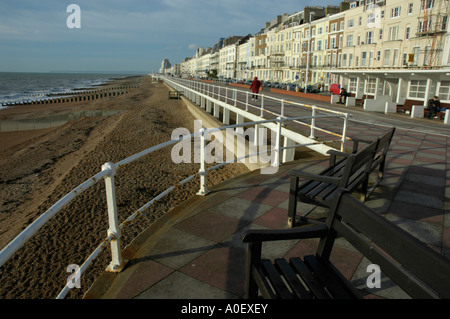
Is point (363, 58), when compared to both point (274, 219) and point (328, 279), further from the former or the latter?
point (328, 279)

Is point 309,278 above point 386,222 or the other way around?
the other way around

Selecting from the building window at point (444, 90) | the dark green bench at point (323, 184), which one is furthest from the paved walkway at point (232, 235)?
the building window at point (444, 90)

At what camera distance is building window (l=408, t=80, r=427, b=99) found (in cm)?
2289

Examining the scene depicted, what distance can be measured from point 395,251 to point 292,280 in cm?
70

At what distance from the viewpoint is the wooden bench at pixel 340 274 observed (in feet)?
4.64

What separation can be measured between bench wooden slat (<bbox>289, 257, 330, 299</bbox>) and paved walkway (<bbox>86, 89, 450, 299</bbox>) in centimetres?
73

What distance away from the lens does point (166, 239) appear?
3.62m

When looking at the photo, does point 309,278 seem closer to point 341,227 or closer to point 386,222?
point 341,227

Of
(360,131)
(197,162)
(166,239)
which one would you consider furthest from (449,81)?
(166,239)

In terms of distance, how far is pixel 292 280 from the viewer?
2.04m

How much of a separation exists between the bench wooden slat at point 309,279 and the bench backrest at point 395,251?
28cm

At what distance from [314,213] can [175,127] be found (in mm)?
19742

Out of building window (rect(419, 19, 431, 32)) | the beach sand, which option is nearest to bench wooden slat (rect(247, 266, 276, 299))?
the beach sand
